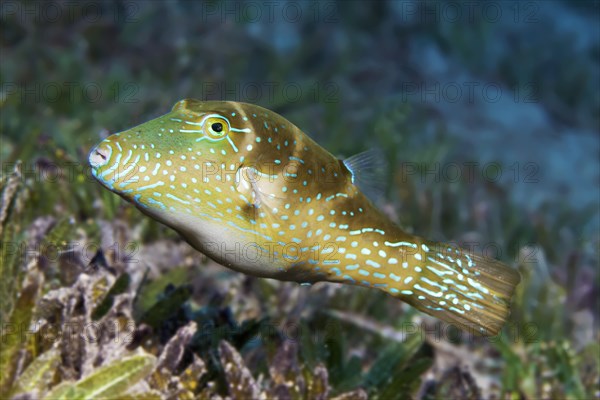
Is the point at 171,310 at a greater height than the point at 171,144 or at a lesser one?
lesser

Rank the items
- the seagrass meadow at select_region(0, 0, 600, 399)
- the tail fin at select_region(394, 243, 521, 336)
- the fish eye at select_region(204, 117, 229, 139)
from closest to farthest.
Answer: the fish eye at select_region(204, 117, 229, 139) < the tail fin at select_region(394, 243, 521, 336) < the seagrass meadow at select_region(0, 0, 600, 399)

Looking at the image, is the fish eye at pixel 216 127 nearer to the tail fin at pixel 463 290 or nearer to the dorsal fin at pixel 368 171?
the dorsal fin at pixel 368 171

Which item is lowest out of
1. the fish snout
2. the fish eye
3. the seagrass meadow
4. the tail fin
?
the seagrass meadow

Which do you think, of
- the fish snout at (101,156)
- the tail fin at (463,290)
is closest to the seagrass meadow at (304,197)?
the fish snout at (101,156)

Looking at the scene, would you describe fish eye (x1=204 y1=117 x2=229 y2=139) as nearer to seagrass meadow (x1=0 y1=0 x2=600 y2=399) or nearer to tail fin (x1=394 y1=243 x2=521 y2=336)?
seagrass meadow (x1=0 y1=0 x2=600 y2=399)

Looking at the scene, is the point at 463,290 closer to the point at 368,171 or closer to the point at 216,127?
the point at 368,171

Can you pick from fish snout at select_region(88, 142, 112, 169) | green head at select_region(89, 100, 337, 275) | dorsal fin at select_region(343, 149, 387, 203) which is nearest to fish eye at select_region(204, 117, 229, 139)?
green head at select_region(89, 100, 337, 275)

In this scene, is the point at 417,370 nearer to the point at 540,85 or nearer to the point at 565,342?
the point at 565,342

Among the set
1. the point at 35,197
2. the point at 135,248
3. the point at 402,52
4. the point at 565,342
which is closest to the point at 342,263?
the point at 135,248
